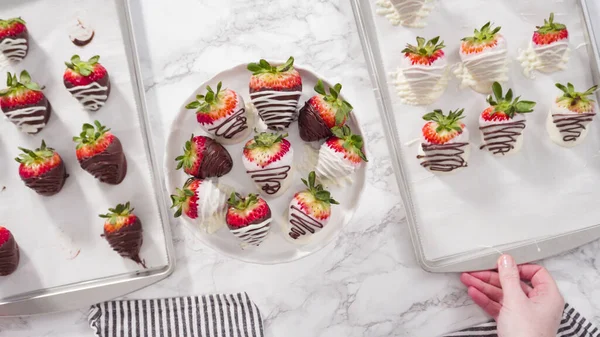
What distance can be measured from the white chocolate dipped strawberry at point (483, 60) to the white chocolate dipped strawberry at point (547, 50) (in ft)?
0.23

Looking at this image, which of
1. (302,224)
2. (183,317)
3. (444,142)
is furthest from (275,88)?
(183,317)

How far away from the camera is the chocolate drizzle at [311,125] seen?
1167mm

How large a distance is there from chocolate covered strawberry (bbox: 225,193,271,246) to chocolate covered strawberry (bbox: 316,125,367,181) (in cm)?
18

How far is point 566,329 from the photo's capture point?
4.58 ft

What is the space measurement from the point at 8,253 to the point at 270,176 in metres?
0.71

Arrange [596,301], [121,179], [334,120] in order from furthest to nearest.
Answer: [596,301] → [121,179] → [334,120]

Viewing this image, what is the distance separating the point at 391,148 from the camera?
1358mm

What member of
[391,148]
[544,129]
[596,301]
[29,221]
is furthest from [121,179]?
[596,301]

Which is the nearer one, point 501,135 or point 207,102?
point 207,102

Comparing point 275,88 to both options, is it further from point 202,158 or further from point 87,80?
point 87,80

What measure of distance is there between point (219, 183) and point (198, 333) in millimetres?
450

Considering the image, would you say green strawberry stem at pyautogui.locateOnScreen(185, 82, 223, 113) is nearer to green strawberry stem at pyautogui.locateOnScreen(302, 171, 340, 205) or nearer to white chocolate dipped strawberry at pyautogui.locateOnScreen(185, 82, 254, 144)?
white chocolate dipped strawberry at pyautogui.locateOnScreen(185, 82, 254, 144)

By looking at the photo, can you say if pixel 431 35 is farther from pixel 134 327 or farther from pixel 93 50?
pixel 134 327

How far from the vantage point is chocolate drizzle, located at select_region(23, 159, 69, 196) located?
124 cm
